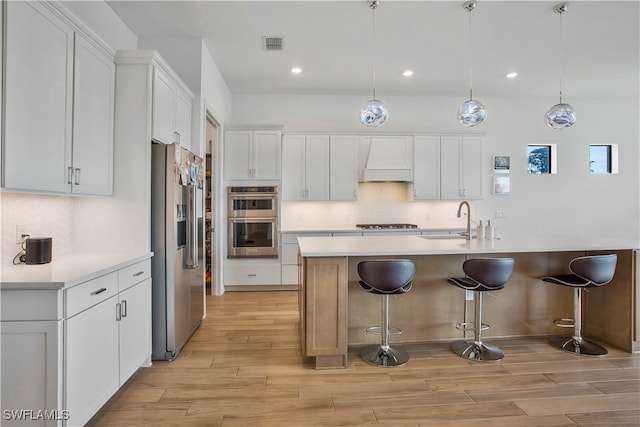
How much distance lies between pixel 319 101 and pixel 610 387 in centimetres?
506

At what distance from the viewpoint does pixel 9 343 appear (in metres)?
1.64

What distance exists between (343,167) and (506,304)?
3.10m

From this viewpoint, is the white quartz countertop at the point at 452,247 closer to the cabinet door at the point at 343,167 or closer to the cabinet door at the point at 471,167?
the cabinet door at the point at 343,167

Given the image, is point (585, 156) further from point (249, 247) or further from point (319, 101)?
point (249, 247)

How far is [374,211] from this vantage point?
593 cm

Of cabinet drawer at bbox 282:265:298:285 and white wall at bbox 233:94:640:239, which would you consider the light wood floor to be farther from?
white wall at bbox 233:94:640:239

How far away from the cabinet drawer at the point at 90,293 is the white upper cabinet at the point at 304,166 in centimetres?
343

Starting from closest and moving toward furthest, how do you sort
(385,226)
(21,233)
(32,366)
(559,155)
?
(32,366)
(21,233)
(385,226)
(559,155)

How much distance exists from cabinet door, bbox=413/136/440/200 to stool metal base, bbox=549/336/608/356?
293 cm

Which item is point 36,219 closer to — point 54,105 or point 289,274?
point 54,105

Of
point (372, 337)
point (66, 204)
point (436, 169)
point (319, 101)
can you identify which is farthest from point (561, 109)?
point (66, 204)

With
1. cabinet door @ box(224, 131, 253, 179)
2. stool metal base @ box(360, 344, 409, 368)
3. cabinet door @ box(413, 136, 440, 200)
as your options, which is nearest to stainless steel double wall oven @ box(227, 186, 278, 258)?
cabinet door @ box(224, 131, 253, 179)

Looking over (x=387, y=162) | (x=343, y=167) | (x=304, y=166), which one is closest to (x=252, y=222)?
(x=304, y=166)

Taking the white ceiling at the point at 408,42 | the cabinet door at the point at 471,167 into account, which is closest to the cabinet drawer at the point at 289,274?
the white ceiling at the point at 408,42
